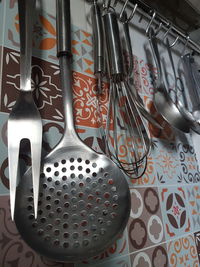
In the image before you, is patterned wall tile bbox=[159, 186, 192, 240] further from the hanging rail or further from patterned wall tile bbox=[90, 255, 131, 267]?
the hanging rail

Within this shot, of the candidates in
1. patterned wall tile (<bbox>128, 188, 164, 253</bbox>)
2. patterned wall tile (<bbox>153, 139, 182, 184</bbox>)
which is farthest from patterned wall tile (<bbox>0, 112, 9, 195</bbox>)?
patterned wall tile (<bbox>153, 139, 182, 184</bbox>)

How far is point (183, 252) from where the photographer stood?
18.5 inches

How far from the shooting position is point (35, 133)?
28 cm

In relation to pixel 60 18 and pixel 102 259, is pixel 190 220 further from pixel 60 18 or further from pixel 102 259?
pixel 60 18

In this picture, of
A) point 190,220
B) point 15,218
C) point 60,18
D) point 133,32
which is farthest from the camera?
point 133,32

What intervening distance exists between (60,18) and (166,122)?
411 mm

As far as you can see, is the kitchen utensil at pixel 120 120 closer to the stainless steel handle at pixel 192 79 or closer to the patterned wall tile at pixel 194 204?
the patterned wall tile at pixel 194 204

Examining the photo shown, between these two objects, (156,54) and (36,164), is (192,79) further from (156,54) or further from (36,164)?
(36,164)

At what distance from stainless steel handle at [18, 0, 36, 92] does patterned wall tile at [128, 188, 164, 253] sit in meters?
0.31

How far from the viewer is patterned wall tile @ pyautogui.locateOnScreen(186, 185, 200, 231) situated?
535mm

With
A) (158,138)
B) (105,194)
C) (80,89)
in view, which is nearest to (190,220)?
(158,138)

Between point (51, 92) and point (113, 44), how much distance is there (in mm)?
183

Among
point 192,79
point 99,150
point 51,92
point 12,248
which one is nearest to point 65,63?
point 51,92

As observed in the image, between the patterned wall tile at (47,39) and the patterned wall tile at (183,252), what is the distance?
0.45m
